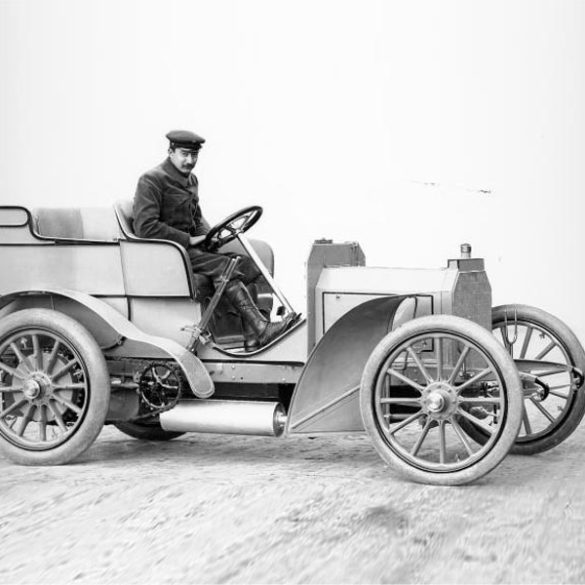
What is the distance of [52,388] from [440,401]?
1812 mm

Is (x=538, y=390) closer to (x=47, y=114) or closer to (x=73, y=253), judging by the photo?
(x=73, y=253)

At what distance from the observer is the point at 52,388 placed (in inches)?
210

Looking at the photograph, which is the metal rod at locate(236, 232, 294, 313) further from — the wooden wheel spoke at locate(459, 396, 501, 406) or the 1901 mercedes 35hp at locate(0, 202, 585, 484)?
the wooden wheel spoke at locate(459, 396, 501, 406)

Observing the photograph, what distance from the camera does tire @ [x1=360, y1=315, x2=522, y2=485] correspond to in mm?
4500

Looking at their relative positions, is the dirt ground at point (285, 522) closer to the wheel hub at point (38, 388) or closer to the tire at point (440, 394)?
the tire at point (440, 394)

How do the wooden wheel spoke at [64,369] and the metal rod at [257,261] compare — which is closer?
the wooden wheel spoke at [64,369]

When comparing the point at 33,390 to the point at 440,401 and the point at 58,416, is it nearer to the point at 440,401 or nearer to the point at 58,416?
the point at 58,416

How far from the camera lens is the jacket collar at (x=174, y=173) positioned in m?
5.70

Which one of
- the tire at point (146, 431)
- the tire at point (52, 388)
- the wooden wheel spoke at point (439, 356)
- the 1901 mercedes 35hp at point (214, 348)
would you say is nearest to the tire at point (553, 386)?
the 1901 mercedes 35hp at point (214, 348)

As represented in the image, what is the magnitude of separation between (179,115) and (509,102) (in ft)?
9.33

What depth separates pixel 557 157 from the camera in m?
9.68

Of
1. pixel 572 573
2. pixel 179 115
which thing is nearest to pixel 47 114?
pixel 179 115

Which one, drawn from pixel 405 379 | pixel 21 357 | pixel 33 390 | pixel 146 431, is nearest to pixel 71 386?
pixel 33 390

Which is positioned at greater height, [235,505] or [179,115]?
[179,115]
